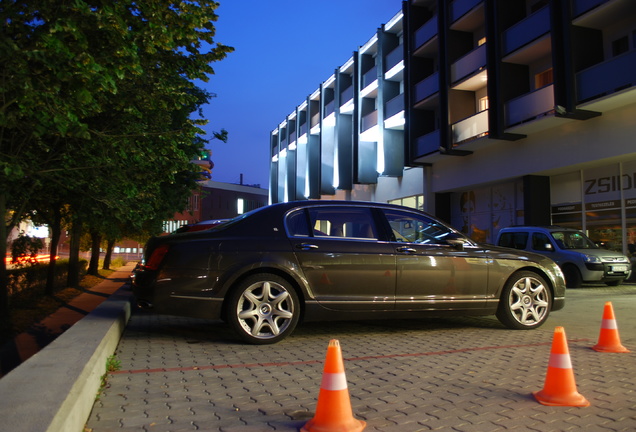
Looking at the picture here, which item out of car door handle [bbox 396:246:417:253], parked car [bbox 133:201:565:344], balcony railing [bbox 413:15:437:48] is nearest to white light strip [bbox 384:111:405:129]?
balcony railing [bbox 413:15:437:48]

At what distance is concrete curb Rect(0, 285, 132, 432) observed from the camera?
2.75m

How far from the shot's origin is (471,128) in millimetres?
21422

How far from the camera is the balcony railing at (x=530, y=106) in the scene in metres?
17.4

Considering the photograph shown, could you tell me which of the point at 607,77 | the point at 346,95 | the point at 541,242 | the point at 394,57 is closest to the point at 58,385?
the point at 541,242

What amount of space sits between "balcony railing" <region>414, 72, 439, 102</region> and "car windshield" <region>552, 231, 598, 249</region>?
1027 centimetres

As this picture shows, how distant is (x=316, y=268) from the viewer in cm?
607

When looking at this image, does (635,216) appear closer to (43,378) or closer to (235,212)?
(43,378)

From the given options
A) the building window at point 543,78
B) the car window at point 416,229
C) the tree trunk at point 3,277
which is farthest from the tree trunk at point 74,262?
the building window at point 543,78

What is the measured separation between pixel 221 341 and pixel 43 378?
286 centimetres

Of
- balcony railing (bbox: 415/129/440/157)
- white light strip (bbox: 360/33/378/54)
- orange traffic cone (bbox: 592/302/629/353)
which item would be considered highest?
white light strip (bbox: 360/33/378/54)

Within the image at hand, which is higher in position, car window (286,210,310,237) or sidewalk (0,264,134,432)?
car window (286,210,310,237)

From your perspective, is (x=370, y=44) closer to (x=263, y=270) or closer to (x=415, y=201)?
(x=415, y=201)

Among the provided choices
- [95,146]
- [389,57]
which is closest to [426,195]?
[389,57]

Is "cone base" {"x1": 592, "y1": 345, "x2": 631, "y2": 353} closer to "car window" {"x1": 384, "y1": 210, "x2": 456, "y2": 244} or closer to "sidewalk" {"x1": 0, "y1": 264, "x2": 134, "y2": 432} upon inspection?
"car window" {"x1": 384, "y1": 210, "x2": 456, "y2": 244}
